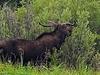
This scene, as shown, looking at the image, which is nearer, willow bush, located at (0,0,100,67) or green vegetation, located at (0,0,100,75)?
green vegetation, located at (0,0,100,75)

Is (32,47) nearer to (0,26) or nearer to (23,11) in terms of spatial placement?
(0,26)

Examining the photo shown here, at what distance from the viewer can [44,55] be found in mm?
13453

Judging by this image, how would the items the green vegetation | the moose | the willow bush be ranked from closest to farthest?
the moose → the green vegetation → the willow bush

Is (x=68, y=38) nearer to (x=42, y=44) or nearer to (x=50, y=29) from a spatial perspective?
(x=50, y=29)

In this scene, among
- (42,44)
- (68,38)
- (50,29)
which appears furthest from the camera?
(50,29)

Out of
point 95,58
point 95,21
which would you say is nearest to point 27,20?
point 95,58

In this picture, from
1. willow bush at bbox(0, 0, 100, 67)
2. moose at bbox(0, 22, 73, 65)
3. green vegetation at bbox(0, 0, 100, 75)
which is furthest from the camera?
willow bush at bbox(0, 0, 100, 67)

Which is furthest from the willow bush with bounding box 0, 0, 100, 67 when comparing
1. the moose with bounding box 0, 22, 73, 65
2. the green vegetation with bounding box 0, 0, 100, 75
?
the moose with bounding box 0, 22, 73, 65

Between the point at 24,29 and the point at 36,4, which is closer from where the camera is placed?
the point at 24,29

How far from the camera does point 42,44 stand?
13.8 m

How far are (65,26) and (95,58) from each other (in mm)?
1540

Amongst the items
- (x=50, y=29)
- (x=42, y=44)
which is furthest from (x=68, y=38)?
(x=42, y=44)

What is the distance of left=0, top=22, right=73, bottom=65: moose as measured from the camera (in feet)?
43.0

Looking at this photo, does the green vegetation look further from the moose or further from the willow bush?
the moose
